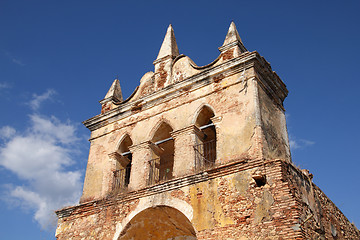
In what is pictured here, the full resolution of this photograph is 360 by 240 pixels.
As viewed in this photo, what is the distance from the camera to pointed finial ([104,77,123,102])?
13.4m

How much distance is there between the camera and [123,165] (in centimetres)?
1205

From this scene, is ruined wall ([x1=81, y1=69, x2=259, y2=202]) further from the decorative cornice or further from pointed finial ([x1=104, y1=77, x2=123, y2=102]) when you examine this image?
pointed finial ([x1=104, y1=77, x2=123, y2=102])

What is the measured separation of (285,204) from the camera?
7801 mm

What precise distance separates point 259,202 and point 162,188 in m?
2.65

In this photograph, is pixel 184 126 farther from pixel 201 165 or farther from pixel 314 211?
pixel 314 211

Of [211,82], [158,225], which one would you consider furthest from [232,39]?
[158,225]

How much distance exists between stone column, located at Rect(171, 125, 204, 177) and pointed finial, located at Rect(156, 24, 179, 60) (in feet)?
10.4

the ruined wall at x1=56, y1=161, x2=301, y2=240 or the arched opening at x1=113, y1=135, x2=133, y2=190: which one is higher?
the arched opening at x1=113, y1=135, x2=133, y2=190

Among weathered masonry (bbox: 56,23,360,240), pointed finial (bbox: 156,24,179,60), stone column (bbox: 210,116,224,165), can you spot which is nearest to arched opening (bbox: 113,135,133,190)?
weathered masonry (bbox: 56,23,360,240)

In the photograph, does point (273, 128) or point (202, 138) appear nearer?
point (273, 128)

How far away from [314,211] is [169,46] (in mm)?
6893

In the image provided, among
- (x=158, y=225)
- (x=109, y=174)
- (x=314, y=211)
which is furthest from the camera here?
(x=109, y=174)

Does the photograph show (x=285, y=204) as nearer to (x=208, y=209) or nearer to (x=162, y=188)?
(x=208, y=209)

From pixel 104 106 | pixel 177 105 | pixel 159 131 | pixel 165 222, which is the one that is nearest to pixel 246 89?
pixel 177 105
